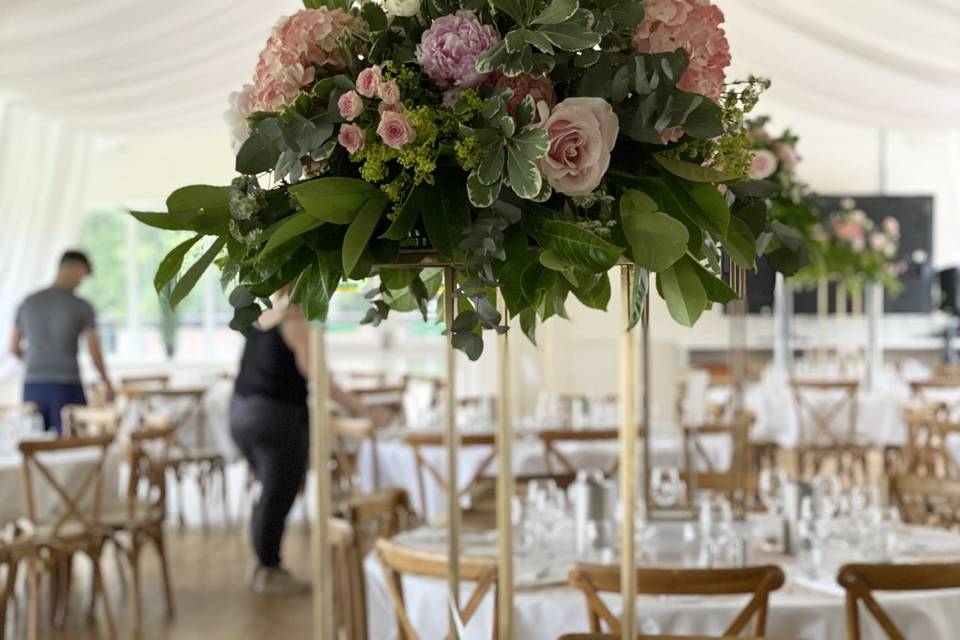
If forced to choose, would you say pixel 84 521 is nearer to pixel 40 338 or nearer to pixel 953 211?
pixel 40 338

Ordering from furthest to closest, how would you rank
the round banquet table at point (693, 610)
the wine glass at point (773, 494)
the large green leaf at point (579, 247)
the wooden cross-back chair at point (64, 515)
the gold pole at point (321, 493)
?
the wooden cross-back chair at point (64, 515) → the wine glass at point (773, 494) → the gold pole at point (321, 493) → the round banquet table at point (693, 610) → the large green leaf at point (579, 247)

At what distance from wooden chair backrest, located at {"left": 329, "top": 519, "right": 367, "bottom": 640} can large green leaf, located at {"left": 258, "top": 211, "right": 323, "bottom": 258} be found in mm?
2431

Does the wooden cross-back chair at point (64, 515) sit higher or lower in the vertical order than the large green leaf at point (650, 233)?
lower

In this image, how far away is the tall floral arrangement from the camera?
1499 mm

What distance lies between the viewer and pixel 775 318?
13266mm

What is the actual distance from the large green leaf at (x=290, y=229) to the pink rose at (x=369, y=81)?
167 mm

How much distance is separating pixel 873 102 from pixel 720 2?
3.93 feet

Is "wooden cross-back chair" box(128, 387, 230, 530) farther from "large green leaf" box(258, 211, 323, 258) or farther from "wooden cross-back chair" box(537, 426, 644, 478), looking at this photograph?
"large green leaf" box(258, 211, 323, 258)

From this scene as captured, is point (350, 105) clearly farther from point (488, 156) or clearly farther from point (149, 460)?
point (149, 460)

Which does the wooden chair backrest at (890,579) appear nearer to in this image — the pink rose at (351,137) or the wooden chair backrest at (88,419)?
the pink rose at (351,137)

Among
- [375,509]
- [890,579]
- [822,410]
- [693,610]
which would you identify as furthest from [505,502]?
[822,410]

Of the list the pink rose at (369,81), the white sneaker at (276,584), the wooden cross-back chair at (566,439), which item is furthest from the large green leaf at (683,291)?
the white sneaker at (276,584)

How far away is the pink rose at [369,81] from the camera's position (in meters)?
1.54

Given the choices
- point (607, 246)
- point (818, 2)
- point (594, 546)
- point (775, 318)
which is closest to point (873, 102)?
point (818, 2)
